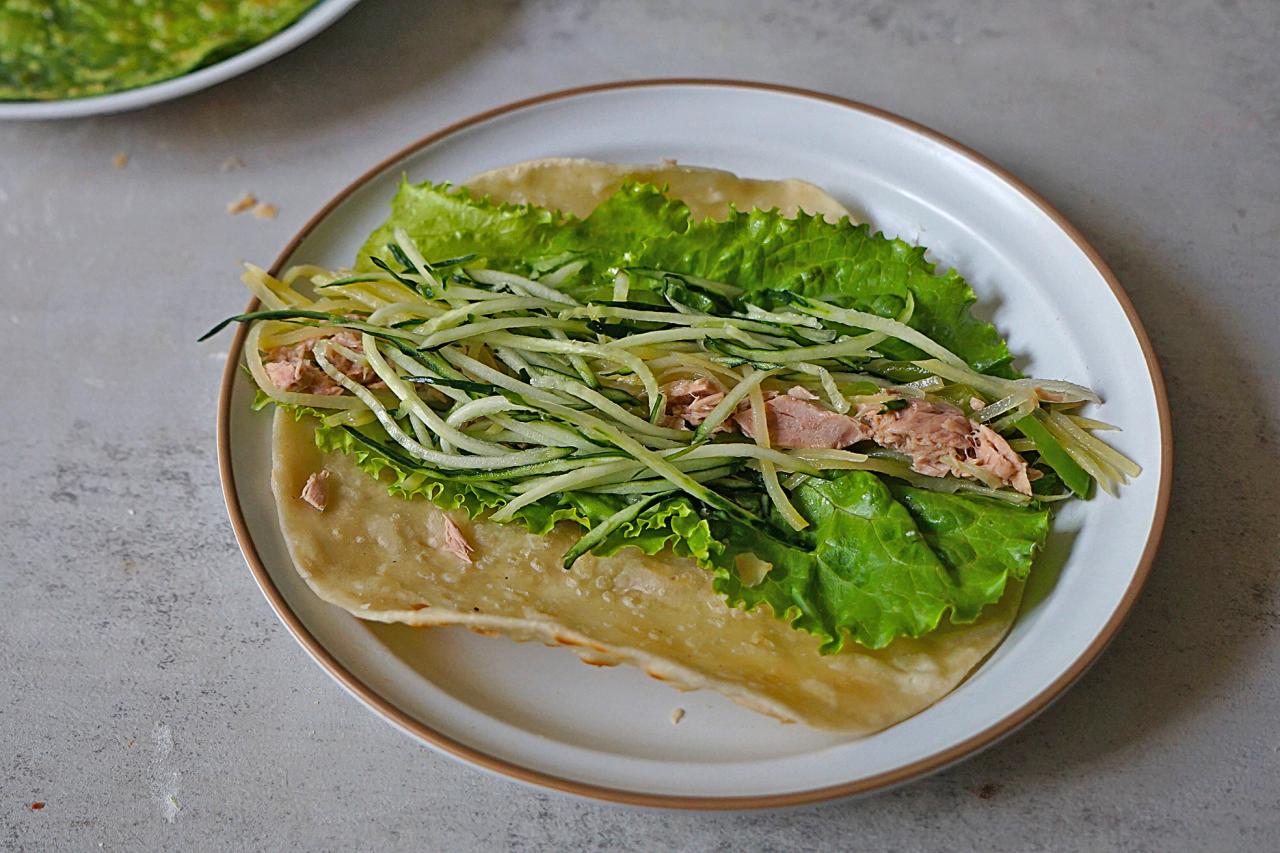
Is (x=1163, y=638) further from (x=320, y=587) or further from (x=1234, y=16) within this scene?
(x=1234, y=16)

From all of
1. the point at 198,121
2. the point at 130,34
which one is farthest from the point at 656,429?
the point at 130,34

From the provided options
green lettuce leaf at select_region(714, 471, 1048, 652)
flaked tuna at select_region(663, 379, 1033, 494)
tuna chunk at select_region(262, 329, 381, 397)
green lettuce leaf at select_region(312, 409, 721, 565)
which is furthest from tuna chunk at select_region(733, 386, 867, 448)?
tuna chunk at select_region(262, 329, 381, 397)

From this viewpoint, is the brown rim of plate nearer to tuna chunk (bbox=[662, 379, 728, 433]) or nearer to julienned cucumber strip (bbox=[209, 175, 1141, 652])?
julienned cucumber strip (bbox=[209, 175, 1141, 652])

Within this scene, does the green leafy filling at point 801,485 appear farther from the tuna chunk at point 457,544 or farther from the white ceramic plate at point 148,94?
the white ceramic plate at point 148,94

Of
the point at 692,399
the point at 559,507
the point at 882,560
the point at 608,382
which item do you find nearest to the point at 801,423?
the point at 692,399

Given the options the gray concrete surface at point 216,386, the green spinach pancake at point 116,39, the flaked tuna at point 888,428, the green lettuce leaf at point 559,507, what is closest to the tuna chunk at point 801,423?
the flaked tuna at point 888,428

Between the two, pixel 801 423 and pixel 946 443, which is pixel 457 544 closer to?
pixel 801 423
